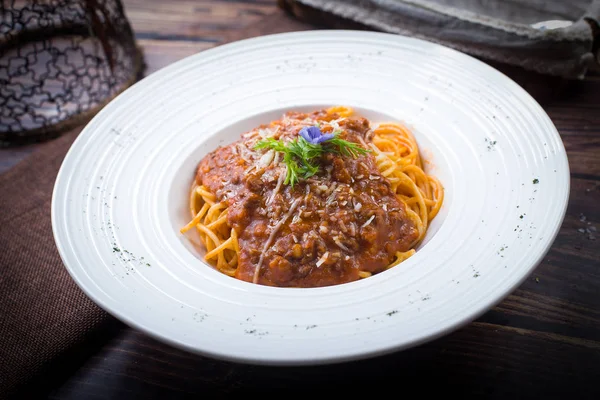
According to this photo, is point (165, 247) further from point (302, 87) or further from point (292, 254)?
point (302, 87)

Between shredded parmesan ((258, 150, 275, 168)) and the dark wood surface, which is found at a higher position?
shredded parmesan ((258, 150, 275, 168))

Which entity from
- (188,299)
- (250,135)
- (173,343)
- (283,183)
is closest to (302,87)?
(250,135)

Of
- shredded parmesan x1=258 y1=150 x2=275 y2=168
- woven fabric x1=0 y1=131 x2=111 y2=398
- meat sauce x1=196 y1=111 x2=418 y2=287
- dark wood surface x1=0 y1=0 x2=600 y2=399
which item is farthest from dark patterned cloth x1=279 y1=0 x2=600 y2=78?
Result: woven fabric x1=0 y1=131 x2=111 y2=398

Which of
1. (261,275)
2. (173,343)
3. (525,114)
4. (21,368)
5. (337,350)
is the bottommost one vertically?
(21,368)

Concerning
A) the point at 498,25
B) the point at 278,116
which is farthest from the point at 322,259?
the point at 498,25

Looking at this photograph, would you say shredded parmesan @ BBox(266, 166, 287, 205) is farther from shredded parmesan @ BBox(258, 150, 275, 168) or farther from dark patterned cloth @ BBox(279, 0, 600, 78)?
dark patterned cloth @ BBox(279, 0, 600, 78)

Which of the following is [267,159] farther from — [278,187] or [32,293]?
[32,293]

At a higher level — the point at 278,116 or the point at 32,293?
the point at 278,116

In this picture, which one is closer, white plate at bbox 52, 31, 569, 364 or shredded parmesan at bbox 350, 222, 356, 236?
white plate at bbox 52, 31, 569, 364
